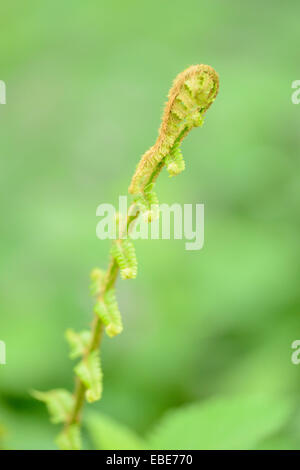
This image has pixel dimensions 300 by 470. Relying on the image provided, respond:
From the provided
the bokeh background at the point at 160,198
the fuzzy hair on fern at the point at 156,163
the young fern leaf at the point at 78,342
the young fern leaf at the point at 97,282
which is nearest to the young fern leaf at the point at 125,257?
the fuzzy hair on fern at the point at 156,163

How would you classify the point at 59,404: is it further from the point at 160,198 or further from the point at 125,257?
the point at 160,198

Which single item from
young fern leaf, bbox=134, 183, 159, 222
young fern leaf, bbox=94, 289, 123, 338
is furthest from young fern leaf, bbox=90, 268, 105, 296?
young fern leaf, bbox=134, 183, 159, 222

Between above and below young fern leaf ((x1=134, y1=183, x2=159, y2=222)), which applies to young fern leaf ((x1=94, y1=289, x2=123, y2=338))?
below

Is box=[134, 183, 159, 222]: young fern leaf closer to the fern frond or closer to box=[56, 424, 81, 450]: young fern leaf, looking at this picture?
the fern frond

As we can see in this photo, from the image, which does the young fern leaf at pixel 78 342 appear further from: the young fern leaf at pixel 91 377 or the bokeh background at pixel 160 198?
the bokeh background at pixel 160 198

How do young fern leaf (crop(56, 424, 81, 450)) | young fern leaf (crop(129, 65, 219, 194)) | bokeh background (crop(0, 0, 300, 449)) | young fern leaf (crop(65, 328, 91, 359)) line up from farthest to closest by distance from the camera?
bokeh background (crop(0, 0, 300, 449)) < young fern leaf (crop(65, 328, 91, 359)) < young fern leaf (crop(56, 424, 81, 450)) < young fern leaf (crop(129, 65, 219, 194))
